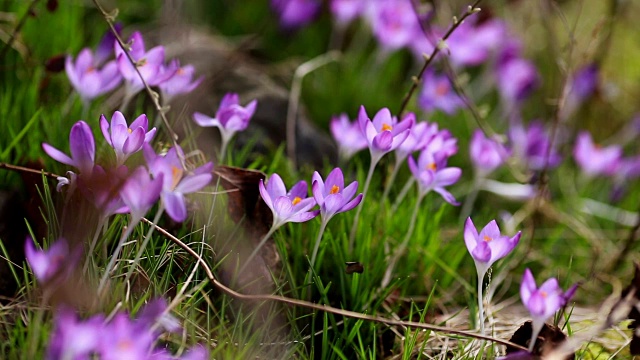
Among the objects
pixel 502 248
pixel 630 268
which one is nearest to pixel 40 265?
pixel 502 248

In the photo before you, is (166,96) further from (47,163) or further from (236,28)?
(236,28)

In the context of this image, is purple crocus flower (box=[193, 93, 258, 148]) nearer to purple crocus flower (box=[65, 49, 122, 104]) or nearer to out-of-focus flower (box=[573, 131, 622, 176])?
purple crocus flower (box=[65, 49, 122, 104])

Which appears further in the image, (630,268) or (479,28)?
(479,28)

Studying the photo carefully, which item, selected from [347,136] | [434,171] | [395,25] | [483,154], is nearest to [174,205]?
[434,171]

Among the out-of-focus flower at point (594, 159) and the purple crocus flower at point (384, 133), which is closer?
the purple crocus flower at point (384, 133)

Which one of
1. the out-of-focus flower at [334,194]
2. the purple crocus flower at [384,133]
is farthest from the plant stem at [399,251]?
the out-of-focus flower at [334,194]

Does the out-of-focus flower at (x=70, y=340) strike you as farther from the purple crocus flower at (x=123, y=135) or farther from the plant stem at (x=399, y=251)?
the plant stem at (x=399, y=251)

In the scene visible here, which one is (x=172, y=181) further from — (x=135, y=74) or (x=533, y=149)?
(x=533, y=149)
